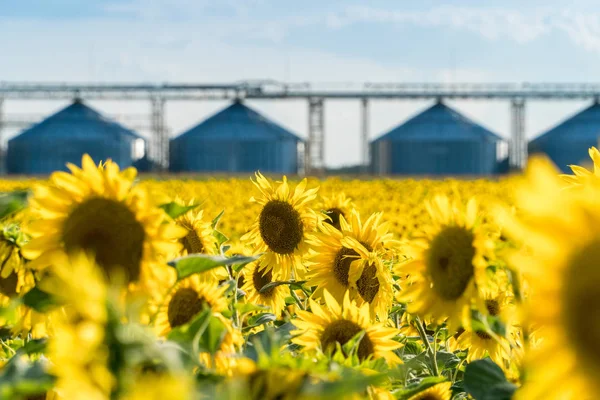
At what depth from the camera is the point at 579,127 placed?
43.2 m

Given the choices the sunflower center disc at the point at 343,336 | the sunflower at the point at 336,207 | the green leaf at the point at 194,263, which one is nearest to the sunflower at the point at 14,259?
the green leaf at the point at 194,263

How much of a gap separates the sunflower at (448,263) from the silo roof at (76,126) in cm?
4250

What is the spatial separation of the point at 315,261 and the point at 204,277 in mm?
405

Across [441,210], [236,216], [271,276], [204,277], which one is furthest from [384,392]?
[236,216]

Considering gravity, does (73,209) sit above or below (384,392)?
above

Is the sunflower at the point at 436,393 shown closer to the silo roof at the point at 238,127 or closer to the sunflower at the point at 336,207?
the sunflower at the point at 336,207

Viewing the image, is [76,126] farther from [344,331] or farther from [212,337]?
[212,337]

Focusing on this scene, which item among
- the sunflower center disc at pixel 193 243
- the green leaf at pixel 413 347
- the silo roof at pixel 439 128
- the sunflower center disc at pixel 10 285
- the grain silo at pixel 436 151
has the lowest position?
the green leaf at pixel 413 347

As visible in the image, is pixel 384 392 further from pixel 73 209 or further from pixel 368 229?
pixel 368 229

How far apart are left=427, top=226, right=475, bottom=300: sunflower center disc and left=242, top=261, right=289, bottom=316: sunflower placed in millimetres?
1289

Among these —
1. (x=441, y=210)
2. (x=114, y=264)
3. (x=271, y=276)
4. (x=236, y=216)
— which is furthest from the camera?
(x=236, y=216)

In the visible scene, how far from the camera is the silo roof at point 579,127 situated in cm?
4253

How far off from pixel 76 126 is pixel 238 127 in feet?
28.7

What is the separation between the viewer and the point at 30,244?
1.17 meters
